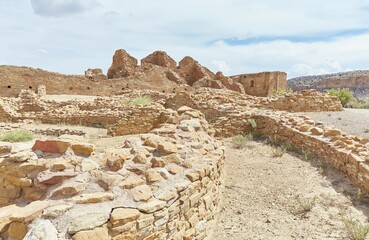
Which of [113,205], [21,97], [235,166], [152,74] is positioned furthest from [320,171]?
[152,74]

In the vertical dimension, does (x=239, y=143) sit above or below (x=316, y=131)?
below

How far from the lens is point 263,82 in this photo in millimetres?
25047

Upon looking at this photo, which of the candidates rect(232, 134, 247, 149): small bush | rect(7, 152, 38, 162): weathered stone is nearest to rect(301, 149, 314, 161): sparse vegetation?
rect(232, 134, 247, 149): small bush

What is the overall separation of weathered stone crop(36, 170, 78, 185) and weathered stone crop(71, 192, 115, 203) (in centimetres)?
35

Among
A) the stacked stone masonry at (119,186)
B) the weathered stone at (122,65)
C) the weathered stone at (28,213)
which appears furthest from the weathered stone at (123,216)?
the weathered stone at (122,65)

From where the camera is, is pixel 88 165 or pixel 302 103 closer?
pixel 88 165

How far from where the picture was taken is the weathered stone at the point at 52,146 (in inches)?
132

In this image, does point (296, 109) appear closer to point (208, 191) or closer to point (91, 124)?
point (91, 124)

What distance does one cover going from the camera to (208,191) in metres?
4.15

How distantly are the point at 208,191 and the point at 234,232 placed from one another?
0.62 metres

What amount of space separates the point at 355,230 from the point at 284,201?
4.26 feet

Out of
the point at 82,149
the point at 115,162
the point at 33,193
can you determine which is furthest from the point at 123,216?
the point at 82,149

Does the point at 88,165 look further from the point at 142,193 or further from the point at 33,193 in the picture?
the point at 142,193

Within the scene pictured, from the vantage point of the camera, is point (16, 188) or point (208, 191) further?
point (208, 191)
